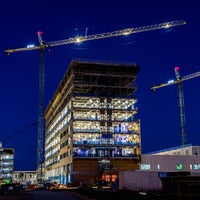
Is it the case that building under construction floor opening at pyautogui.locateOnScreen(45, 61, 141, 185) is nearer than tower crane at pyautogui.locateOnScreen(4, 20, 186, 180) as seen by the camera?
Yes

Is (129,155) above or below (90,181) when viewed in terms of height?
above

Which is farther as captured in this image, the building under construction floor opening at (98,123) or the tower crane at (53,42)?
the tower crane at (53,42)

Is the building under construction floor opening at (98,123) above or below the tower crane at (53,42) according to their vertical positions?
below

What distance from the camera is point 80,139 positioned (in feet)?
402

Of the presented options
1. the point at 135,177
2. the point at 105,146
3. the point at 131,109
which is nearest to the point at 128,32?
the point at 131,109

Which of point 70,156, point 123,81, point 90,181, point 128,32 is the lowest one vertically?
point 90,181

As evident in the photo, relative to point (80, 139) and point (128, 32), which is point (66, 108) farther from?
point (128, 32)

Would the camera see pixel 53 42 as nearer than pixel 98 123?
No

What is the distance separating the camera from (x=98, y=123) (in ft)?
419

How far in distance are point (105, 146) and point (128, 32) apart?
199 feet

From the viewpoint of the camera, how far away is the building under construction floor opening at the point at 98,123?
11892cm

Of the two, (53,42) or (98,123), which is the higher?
(53,42)

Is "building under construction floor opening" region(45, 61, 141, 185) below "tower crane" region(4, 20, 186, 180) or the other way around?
below

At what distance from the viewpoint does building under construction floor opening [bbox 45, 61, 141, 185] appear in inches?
4682
